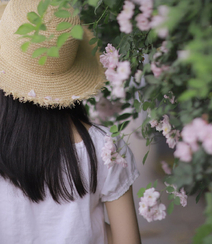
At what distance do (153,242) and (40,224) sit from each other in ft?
5.58

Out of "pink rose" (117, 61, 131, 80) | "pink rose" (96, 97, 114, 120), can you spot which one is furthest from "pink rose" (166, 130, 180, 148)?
"pink rose" (96, 97, 114, 120)

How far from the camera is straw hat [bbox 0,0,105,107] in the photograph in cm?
99

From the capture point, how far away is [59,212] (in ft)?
3.85

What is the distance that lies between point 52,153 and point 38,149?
0.05 metres

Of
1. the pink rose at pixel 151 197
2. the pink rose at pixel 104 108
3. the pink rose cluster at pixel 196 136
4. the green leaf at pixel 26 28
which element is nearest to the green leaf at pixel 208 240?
the pink rose cluster at pixel 196 136

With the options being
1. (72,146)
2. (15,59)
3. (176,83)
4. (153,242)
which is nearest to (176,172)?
(176,83)

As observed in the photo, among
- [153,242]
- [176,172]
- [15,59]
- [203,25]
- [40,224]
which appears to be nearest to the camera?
[203,25]

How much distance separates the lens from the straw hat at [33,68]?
0.99 metres

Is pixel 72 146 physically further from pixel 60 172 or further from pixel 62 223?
pixel 62 223

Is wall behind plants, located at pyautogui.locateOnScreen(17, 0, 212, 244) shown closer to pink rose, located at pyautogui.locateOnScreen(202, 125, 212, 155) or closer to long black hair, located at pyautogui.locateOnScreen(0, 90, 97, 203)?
pink rose, located at pyautogui.locateOnScreen(202, 125, 212, 155)

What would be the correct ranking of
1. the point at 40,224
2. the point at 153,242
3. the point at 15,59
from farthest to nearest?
the point at 153,242 → the point at 40,224 → the point at 15,59

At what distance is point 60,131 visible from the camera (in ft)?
3.60

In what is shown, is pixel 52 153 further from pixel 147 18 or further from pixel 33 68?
pixel 147 18

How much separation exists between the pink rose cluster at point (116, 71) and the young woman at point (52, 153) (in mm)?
183
